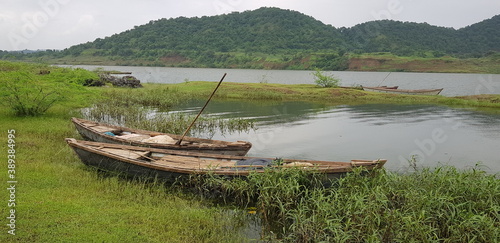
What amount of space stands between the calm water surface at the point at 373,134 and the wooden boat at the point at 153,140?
2026 mm

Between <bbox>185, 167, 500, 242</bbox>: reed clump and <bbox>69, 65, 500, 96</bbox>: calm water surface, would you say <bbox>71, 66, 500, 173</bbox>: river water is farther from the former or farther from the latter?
<bbox>69, 65, 500, 96</bbox>: calm water surface

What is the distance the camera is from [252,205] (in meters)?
8.88

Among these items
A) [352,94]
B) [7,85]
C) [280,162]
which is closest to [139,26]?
[352,94]

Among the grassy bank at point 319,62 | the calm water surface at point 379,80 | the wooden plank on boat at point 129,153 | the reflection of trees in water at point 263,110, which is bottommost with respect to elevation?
the reflection of trees in water at point 263,110

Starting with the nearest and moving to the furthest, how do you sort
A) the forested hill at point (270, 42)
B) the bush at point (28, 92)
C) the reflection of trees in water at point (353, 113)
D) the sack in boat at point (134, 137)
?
the sack in boat at point (134, 137), the bush at point (28, 92), the reflection of trees in water at point (353, 113), the forested hill at point (270, 42)

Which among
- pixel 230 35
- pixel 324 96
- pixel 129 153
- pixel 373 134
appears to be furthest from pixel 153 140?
pixel 230 35

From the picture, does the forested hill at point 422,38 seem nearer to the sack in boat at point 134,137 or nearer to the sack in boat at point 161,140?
the sack in boat at point 134,137

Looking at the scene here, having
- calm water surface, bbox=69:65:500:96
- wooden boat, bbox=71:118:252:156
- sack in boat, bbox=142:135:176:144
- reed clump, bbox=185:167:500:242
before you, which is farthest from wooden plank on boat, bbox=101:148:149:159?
calm water surface, bbox=69:65:500:96

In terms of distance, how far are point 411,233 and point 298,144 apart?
9.41m

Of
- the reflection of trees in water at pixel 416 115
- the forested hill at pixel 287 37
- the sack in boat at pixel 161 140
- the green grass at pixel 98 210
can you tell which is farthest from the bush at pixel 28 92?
the forested hill at pixel 287 37

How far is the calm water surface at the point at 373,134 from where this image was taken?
14.0m

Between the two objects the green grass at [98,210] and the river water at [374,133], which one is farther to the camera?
the river water at [374,133]

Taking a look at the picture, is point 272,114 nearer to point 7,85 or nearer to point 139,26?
point 7,85

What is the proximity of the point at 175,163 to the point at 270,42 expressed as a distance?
12675cm
